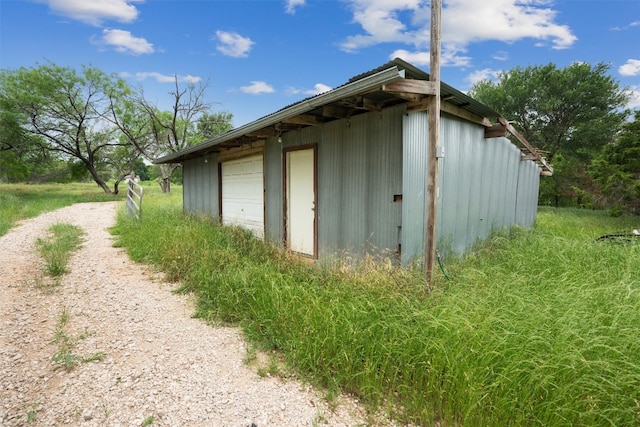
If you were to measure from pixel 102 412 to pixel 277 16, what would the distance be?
26.1 feet

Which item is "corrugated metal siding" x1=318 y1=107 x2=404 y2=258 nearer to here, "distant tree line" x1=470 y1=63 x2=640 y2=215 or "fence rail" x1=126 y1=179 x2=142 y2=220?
"fence rail" x1=126 y1=179 x2=142 y2=220

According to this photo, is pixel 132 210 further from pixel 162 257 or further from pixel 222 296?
pixel 222 296

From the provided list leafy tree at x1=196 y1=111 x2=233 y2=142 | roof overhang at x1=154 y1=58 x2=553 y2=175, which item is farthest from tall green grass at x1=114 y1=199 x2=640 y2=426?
leafy tree at x1=196 y1=111 x2=233 y2=142

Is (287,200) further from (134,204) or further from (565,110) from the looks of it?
(565,110)

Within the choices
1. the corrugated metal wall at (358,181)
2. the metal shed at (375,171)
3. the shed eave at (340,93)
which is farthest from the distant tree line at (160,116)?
the shed eave at (340,93)

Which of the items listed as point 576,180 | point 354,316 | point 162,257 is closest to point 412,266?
point 354,316

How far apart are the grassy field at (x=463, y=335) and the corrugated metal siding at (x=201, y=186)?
500cm

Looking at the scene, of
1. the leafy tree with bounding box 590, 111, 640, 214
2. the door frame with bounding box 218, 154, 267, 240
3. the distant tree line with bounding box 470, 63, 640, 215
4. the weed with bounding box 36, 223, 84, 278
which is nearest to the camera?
the weed with bounding box 36, 223, 84, 278

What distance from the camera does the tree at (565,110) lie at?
1597 centimetres

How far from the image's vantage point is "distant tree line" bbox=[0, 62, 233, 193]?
55.6ft

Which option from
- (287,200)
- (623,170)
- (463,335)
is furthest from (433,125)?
(623,170)

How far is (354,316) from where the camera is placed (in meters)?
2.51

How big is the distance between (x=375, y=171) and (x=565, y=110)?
20088mm

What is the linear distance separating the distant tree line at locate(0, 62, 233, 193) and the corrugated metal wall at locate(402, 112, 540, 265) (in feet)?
66.3
